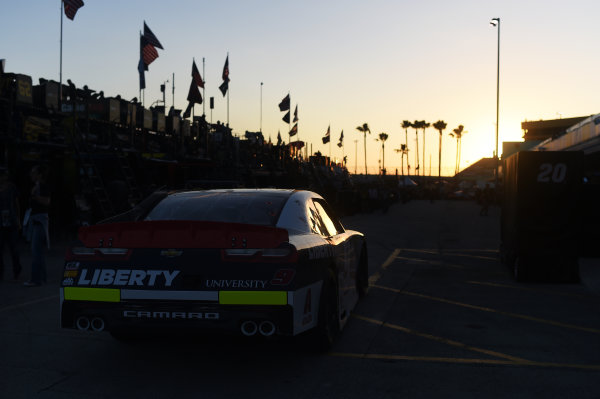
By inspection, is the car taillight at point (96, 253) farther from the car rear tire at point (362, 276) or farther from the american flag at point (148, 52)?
the american flag at point (148, 52)

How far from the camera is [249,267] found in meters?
4.45

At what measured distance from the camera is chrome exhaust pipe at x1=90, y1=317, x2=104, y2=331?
4.61 m

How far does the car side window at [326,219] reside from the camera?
638 cm

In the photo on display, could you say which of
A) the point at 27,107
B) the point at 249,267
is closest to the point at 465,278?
the point at 249,267

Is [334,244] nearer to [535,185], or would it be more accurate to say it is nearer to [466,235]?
[535,185]

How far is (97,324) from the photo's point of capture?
463 centimetres

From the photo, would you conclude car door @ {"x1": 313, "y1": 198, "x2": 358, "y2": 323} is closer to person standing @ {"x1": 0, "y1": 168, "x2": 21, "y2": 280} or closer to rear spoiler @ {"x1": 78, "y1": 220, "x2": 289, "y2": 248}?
rear spoiler @ {"x1": 78, "y1": 220, "x2": 289, "y2": 248}

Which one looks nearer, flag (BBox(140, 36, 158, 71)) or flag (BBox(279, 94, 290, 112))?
flag (BBox(140, 36, 158, 71))

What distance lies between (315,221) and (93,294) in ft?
7.17

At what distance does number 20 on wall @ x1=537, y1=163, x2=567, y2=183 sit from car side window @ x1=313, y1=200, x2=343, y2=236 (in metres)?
4.78

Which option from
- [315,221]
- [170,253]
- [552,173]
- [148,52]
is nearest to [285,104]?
[148,52]

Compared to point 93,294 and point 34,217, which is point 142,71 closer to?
point 34,217

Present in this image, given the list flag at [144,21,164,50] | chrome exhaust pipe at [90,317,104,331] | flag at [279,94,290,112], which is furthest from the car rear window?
flag at [279,94,290,112]

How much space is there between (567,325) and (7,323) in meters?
6.04
